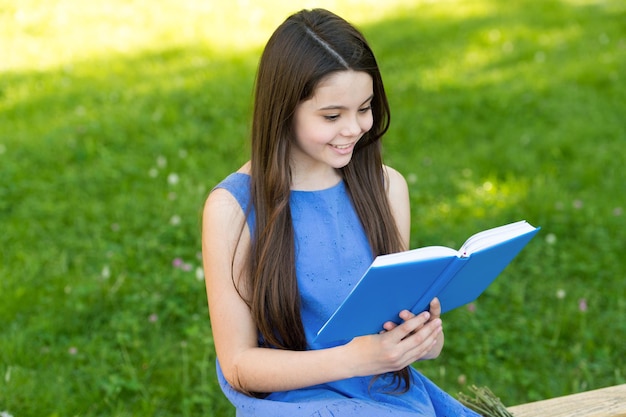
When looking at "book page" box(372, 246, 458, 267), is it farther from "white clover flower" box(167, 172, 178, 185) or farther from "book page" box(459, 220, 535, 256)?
"white clover flower" box(167, 172, 178, 185)

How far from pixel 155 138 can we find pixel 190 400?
220cm

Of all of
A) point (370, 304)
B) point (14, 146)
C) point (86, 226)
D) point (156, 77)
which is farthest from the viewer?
point (156, 77)

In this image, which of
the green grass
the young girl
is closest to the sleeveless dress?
the young girl

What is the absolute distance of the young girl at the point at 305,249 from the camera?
1.87 metres

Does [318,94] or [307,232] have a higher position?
[318,94]

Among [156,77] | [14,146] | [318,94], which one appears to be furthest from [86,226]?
[318,94]

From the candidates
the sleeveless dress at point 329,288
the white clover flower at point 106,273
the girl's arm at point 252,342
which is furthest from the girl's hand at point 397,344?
the white clover flower at point 106,273

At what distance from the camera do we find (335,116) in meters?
1.94

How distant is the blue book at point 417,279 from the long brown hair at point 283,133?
0.27 metres

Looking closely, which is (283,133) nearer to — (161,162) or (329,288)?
(329,288)

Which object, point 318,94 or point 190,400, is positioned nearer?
point 318,94

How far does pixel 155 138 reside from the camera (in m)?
4.69

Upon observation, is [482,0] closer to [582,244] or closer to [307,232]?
[582,244]

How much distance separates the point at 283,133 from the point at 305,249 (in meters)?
0.30
